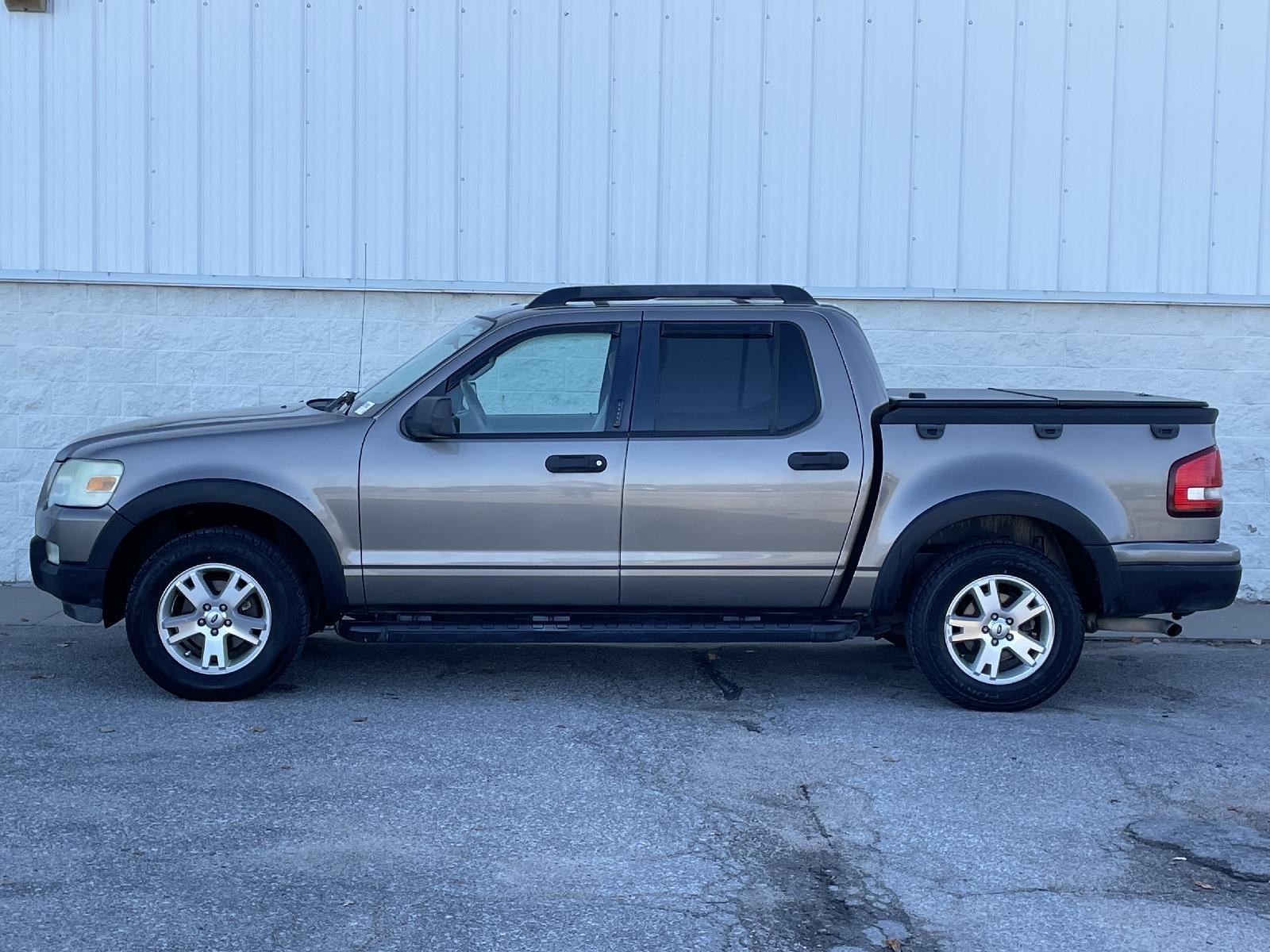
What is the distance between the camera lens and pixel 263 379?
10.5m

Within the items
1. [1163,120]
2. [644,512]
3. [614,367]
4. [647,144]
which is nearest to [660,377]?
[614,367]

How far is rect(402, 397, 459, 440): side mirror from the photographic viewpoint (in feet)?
22.1

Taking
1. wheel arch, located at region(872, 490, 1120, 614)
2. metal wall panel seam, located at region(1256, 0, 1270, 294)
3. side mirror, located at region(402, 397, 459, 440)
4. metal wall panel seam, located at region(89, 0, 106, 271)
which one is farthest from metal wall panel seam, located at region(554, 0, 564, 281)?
metal wall panel seam, located at region(1256, 0, 1270, 294)

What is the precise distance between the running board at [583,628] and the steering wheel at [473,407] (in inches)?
35.2

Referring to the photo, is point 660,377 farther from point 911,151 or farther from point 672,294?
point 911,151

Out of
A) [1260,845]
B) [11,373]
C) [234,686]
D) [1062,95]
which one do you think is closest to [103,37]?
[11,373]

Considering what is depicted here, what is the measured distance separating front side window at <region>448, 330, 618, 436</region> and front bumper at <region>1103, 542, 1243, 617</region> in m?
2.56

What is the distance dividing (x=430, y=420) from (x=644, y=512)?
1.07m

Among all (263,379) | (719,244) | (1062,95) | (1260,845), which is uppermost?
(1062,95)

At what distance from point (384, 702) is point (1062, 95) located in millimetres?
6796

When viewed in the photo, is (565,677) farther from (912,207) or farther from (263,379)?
(912,207)

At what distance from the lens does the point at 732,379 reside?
7.04 metres

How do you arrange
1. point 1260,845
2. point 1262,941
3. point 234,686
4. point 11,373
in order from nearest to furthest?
point 1262,941 < point 1260,845 < point 234,686 < point 11,373

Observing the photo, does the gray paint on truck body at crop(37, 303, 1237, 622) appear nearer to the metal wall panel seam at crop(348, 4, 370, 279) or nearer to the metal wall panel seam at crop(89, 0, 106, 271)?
the metal wall panel seam at crop(348, 4, 370, 279)
